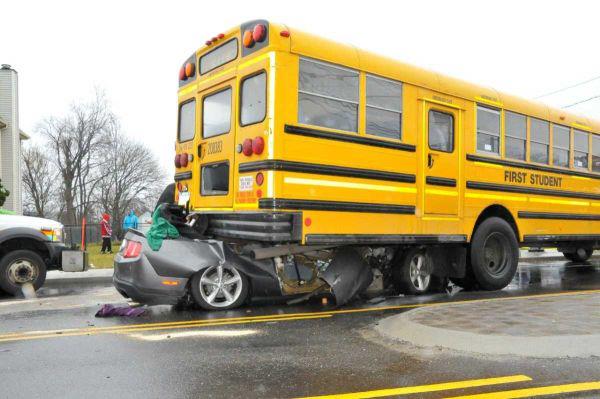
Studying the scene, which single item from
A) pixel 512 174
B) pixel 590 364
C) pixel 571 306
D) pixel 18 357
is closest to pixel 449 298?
pixel 571 306

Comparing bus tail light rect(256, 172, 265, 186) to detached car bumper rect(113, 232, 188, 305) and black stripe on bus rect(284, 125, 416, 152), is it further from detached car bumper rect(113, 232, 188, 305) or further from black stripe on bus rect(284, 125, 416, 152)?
detached car bumper rect(113, 232, 188, 305)

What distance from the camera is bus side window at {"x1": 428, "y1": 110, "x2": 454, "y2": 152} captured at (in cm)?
813

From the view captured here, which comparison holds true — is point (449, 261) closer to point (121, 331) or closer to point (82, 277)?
point (121, 331)

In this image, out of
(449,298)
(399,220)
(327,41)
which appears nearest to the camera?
(327,41)

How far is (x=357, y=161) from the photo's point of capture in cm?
709

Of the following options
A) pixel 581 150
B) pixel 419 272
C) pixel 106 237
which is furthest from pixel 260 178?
pixel 106 237

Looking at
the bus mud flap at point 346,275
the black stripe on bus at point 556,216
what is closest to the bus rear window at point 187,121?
the bus mud flap at point 346,275

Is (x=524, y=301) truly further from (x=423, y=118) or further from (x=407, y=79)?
(x=407, y=79)

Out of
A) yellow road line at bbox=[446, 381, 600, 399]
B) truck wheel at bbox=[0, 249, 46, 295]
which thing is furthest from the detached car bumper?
yellow road line at bbox=[446, 381, 600, 399]

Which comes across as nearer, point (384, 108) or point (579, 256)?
point (384, 108)

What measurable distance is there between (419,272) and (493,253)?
5.07 ft

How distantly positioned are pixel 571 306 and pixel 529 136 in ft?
12.6

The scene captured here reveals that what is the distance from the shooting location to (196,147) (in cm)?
788

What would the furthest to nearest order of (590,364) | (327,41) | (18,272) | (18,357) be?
(18,272) < (327,41) < (18,357) < (590,364)
